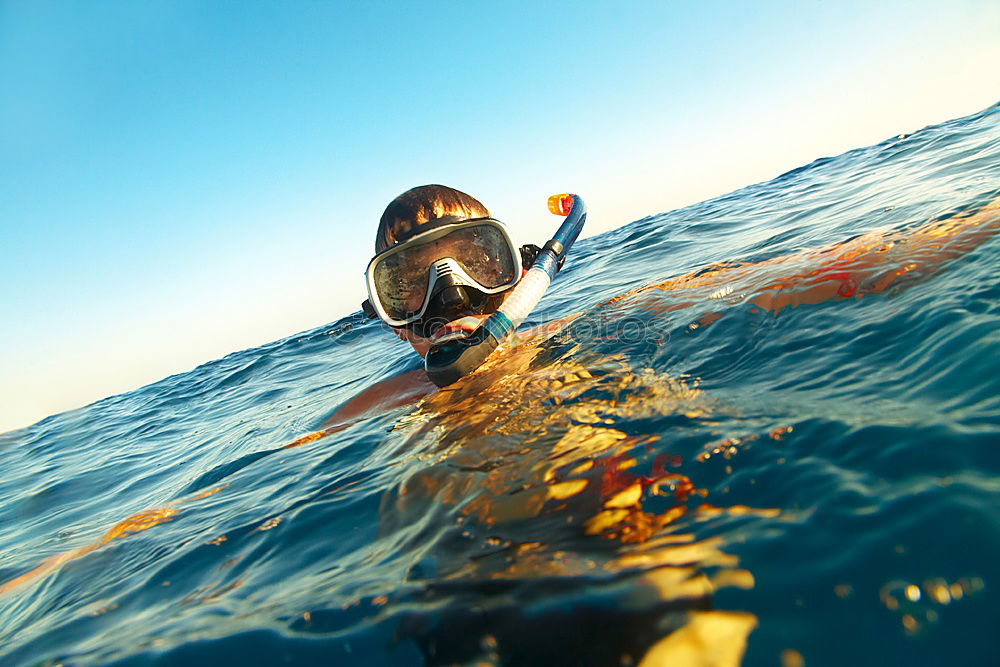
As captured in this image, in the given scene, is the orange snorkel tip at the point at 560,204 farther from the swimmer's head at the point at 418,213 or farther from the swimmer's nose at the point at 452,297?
the swimmer's nose at the point at 452,297

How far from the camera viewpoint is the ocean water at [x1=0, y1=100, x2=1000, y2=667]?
787 millimetres

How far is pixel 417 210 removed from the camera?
10.0ft

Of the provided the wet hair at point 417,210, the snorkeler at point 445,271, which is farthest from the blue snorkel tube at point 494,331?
the wet hair at point 417,210

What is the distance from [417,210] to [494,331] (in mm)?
1103

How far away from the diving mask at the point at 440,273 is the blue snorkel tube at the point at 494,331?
0.82 ft

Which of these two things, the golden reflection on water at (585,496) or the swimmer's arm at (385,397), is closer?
the golden reflection on water at (585,496)

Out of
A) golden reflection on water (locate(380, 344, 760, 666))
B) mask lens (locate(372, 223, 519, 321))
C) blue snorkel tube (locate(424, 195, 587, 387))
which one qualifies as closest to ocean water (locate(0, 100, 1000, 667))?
golden reflection on water (locate(380, 344, 760, 666))

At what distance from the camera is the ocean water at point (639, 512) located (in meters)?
0.79

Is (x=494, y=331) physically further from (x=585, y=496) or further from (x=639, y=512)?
(x=639, y=512)

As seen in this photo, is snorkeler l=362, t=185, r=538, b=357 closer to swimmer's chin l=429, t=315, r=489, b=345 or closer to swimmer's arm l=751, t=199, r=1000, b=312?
swimmer's chin l=429, t=315, r=489, b=345

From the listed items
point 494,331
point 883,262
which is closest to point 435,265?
point 494,331

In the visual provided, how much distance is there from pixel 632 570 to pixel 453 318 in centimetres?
218

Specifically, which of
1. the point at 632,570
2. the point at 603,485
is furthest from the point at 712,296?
the point at 632,570

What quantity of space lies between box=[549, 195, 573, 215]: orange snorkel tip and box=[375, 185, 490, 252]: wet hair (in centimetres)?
91
